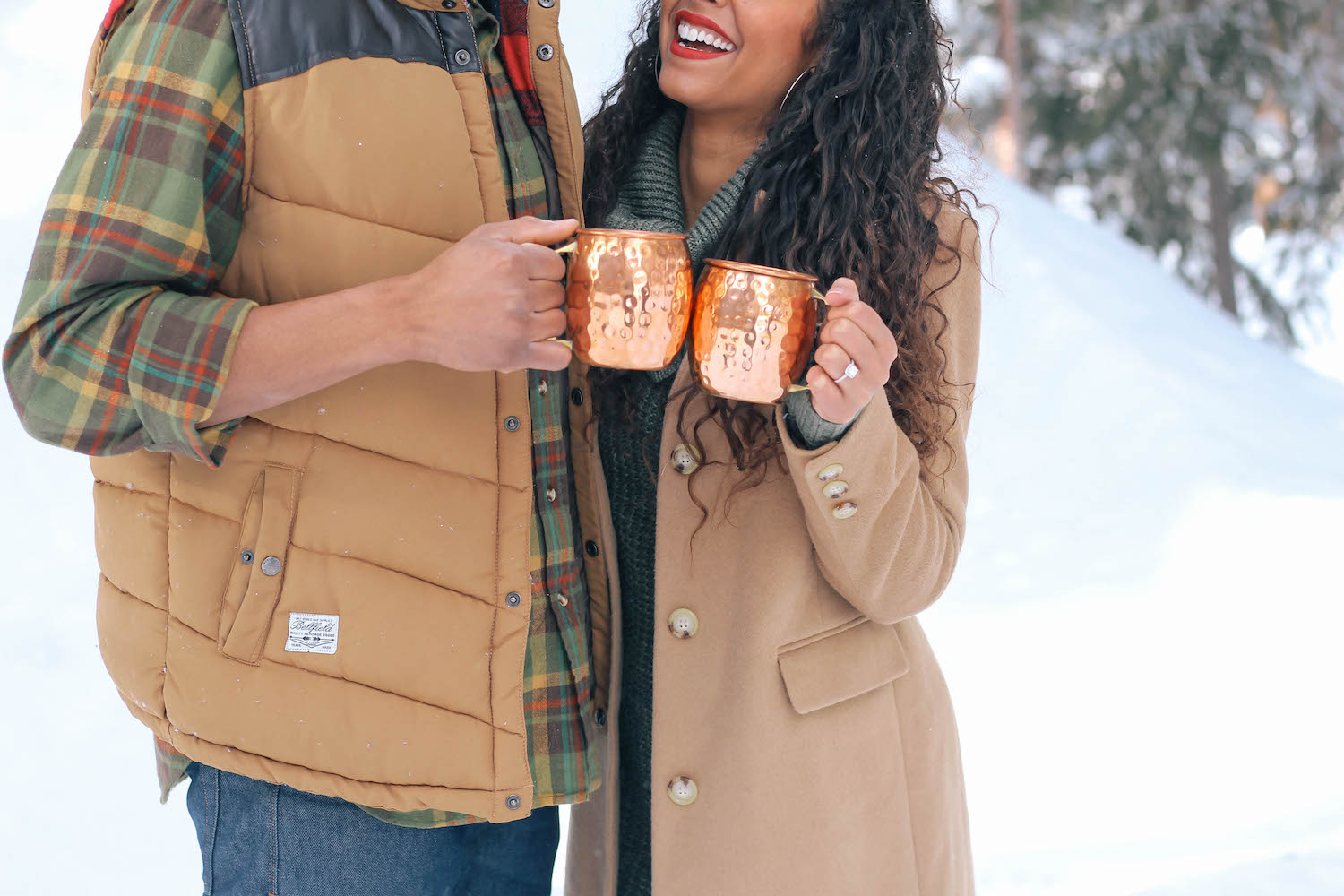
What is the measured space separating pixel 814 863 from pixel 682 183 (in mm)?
1124

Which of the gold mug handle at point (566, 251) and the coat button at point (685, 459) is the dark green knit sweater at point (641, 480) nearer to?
the coat button at point (685, 459)

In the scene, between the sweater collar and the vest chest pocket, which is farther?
the sweater collar

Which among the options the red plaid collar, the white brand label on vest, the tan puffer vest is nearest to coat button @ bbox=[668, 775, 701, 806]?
the tan puffer vest

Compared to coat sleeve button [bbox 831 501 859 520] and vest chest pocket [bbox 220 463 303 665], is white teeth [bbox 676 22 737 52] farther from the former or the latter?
vest chest pocket [bbox 220 463 303 665]

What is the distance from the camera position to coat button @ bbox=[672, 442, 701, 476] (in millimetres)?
1840

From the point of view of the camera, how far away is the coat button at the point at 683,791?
1.86 metres

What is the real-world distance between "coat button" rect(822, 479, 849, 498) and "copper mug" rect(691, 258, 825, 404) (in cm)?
18

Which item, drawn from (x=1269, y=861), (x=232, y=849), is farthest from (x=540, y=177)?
(x=1269, y=861)

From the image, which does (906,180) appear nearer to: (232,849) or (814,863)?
(814,863)

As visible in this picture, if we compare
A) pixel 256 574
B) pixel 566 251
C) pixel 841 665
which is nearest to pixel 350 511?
pixel 256 574

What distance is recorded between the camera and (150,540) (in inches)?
61.4

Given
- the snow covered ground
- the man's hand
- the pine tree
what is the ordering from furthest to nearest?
the pine tree
the snow covered ground
the man's hand

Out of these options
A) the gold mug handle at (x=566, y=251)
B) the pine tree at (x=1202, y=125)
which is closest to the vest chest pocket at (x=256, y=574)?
the gold mug handle at (x=566, y=251)

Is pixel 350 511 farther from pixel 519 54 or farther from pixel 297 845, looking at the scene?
pixel 519 54
